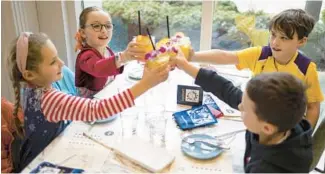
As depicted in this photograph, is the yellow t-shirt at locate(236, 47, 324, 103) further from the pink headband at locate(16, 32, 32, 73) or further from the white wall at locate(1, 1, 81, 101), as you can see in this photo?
the white wall at locate(1, 1, 81, 101)

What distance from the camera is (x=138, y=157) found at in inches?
38.4

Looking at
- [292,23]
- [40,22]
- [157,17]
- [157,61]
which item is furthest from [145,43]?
[40,22]

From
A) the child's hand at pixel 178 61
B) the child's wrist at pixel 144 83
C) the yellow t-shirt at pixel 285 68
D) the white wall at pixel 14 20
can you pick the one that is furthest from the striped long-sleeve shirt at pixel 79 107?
the white wall at pixel 14 20

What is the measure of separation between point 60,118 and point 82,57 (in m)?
0.48

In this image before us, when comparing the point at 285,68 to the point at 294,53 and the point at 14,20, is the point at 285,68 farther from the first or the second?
the point at 14,20

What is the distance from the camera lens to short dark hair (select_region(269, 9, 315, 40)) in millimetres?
1274

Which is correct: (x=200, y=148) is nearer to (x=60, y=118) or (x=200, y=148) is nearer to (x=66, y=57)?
(x=60, y=118)

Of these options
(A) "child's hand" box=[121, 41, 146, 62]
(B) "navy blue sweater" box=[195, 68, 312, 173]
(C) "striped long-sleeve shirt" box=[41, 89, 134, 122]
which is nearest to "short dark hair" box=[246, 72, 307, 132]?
(B) "navy blue sweater" box=[195, 68, 312, 173]

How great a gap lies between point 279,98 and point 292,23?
0.53 meters

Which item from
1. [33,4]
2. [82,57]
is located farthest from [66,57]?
[82,57]

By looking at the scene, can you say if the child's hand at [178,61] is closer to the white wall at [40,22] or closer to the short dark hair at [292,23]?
the short dark hair at [292,23]

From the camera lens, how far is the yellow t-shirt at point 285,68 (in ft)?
4.20

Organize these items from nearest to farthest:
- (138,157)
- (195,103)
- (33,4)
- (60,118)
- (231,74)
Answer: (138,157) → (60,118) → (195,103) → (231,74) → (33,4)

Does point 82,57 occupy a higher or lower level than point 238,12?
lower
